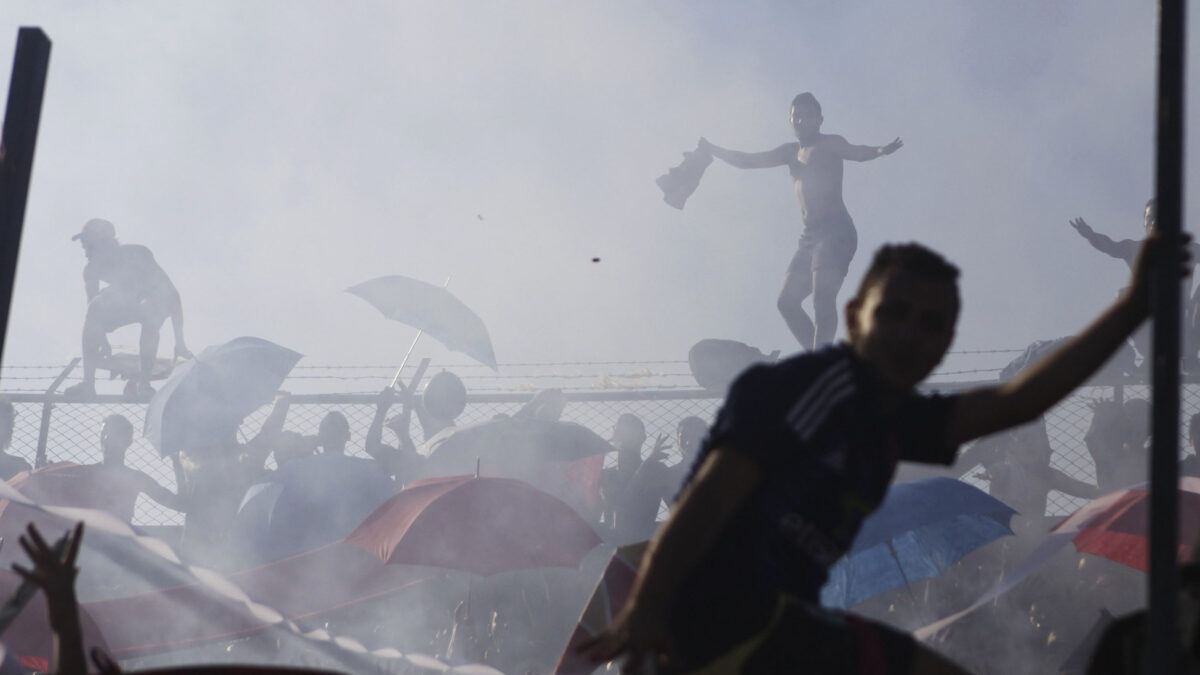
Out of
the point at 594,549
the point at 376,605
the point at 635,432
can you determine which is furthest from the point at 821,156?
the point at 376,605

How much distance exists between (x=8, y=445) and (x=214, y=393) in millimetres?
1658

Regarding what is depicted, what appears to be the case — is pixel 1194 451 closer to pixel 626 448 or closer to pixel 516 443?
→ pixel 626 448

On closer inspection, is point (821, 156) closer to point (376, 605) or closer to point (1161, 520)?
point (376, 605)

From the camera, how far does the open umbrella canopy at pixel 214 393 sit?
8.98 metres

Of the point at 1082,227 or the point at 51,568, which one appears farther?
the point at 1082,227

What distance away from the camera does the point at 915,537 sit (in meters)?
7.18

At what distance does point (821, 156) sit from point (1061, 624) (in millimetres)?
4641

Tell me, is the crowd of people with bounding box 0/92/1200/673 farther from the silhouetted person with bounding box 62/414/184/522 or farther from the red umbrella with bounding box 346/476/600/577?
the red umbrella with bounding box 346/476/600/577

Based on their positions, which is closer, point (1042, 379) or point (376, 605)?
point (1042, 379)

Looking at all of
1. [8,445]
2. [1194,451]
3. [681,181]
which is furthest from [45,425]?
[1194,451]

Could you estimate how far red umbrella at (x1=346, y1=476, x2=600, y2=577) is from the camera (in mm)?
7406

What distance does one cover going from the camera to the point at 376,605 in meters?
8.11

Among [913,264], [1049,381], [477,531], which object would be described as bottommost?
[477,531]

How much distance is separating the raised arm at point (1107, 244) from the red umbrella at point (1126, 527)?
2.73m
